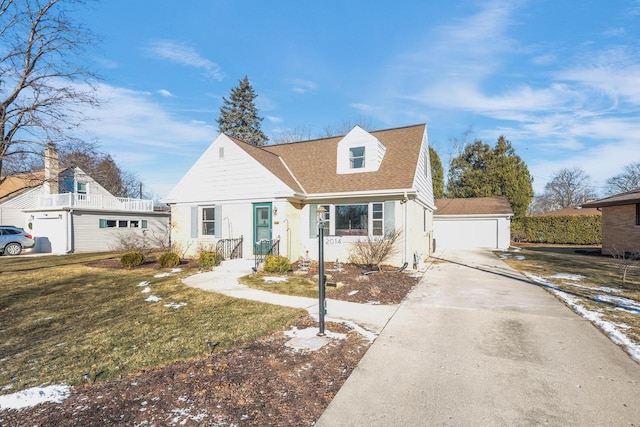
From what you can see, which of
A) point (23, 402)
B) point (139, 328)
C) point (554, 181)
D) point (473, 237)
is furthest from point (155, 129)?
point (554, 181)

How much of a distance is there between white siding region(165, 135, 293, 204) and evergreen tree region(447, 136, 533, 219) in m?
23.9

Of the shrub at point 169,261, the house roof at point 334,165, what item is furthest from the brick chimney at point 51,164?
the house roof at point 334,165

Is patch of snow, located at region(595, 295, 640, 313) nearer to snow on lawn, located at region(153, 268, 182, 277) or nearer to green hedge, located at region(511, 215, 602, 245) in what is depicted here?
snow on lawn, located at region(153, 268, 182, 277)

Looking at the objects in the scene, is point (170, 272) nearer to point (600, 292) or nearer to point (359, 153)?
point (359, 153)

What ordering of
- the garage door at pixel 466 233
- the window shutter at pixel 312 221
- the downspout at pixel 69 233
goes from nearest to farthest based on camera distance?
the window shutter at pixel 312 221
the downspout at pixel 69 233
the garage door at pixel 466 233

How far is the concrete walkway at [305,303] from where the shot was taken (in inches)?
233

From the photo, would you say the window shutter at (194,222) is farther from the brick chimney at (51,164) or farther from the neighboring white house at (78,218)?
the neighboring white house at (78,218)

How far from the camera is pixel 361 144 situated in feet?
44.8

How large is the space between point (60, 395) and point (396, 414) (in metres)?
3.71

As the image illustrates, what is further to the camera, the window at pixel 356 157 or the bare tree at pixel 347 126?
the bare tree at pixel 347 126

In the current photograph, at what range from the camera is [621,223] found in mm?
16812

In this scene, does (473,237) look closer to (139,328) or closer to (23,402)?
(139,328)

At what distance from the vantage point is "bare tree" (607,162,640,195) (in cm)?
3912

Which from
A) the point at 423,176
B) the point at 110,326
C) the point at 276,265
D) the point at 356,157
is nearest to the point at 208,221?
the point at 276,265
